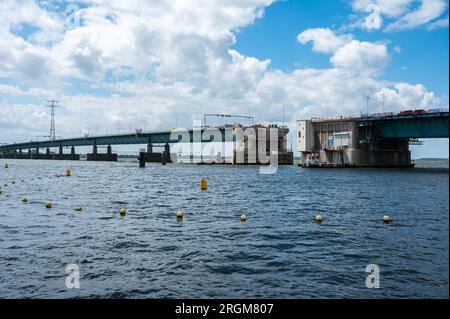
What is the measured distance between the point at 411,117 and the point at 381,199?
88449mm

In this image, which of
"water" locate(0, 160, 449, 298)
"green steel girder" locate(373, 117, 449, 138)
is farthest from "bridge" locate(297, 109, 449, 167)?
"water" locate(0, 160, 449, 298)

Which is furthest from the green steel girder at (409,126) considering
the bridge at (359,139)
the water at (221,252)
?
the water at (221,252)

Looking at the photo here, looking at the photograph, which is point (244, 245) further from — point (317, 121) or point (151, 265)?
point (317, 121)

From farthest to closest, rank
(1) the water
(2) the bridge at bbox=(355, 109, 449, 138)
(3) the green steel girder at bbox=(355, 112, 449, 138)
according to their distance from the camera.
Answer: (2) the bridge at bbox=(355, 109, 449, 138) → (3) the green steel girder at bbox=(355, 112, 449, 138) → (1) the water

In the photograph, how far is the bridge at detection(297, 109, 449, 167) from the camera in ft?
419

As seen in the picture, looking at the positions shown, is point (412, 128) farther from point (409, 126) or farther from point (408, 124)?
point (408, 124)

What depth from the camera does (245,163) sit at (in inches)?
7303

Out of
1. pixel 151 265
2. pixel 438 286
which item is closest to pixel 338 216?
pixel 438 286

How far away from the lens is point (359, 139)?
144 meters

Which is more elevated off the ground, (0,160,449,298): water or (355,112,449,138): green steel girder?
(355,112,449,138): green steel girder

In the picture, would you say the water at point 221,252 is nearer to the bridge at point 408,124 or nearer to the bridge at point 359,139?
the bridge at point 408,124

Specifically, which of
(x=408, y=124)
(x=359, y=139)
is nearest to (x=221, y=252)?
(x=408, y=124)

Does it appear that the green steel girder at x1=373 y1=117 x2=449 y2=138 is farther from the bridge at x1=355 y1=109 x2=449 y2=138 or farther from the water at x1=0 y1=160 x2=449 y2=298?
the water at x1=0 y1=160 x2=449 y2=298
